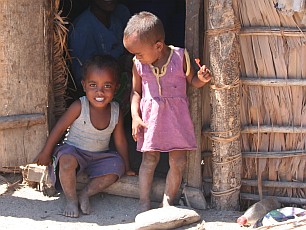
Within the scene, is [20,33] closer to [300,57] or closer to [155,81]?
[155,81]

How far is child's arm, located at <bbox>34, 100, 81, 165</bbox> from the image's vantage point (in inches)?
165

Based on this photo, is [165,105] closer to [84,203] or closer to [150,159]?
[150,159]

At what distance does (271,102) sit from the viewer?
408 cm

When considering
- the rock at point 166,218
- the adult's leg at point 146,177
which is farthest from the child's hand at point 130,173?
the rock at point 166,218

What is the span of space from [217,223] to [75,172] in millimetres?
1062

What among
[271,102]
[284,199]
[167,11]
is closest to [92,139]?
[271,102]

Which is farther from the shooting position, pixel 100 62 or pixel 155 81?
pixel 100 62

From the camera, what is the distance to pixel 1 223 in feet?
12.7

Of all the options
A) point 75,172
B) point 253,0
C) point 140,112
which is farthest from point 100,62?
point 253,0

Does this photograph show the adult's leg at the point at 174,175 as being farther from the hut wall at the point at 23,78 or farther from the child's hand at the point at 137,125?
the hut wall at the point at 23,78

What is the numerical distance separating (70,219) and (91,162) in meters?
0.49

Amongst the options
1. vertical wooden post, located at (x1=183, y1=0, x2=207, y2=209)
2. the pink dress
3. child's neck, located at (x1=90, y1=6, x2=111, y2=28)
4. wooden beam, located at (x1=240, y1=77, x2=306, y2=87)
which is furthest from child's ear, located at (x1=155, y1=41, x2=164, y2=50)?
child's neck, located at (x1=90, y1=6, x2=111, y2=28)

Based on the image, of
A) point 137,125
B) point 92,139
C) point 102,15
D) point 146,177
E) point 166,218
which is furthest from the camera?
point 102,15

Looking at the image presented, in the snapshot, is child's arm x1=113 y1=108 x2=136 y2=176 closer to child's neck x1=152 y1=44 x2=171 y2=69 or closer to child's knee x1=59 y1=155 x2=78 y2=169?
child's knee x1=59 y1=155 x2=78 y2=169
